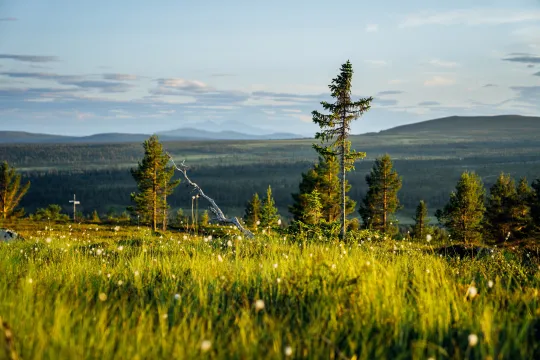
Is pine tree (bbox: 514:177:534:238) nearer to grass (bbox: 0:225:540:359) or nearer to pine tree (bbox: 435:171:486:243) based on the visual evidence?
pine tree (bbox: 435:171:486:243)

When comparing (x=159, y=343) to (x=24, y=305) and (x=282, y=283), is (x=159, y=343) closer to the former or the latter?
(x=24, y=305)

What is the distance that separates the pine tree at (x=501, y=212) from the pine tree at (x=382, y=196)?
1229 centimetres

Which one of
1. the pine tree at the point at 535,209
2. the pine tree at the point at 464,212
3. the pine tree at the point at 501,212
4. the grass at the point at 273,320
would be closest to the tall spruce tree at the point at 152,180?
the pine tree at the point at 464,212

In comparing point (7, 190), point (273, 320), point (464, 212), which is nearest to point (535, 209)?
point (464, 212)

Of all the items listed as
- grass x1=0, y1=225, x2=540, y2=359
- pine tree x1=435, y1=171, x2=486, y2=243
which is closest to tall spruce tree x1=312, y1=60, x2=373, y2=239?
grass x1=0, y1=225, x2=540, y2=359

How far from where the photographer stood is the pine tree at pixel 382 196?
6756cm

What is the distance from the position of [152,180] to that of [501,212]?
44526 millimetres

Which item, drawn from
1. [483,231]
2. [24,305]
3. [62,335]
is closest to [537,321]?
[62,335]

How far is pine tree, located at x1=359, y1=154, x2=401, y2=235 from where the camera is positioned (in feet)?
222

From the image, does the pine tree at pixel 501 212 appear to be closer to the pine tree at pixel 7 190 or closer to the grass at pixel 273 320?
the grass at pixel 273 320

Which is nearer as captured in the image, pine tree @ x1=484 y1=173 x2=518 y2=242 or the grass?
the grass

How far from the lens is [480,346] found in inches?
153

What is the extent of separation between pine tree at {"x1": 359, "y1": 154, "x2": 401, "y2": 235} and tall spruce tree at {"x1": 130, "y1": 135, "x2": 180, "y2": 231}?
2717 cm

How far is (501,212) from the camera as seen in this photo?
57.4 meters
